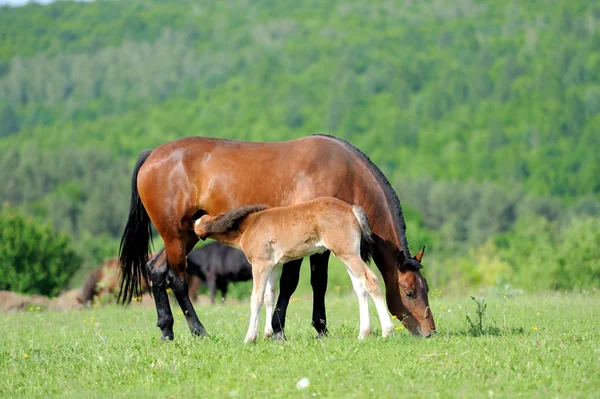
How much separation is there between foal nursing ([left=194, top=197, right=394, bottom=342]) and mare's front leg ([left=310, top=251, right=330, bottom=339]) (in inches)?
25.4

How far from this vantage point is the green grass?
26.7 feet

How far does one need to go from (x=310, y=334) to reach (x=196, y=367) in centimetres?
304

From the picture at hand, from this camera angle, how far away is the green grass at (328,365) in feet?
26.7

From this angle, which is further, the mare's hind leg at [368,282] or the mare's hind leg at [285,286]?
the mare's hind leg at [285,286]

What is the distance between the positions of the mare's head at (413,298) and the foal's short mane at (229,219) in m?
1.95

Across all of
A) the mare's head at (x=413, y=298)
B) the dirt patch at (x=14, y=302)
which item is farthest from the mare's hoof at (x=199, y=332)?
the dirt patch at (x=14, y=302)

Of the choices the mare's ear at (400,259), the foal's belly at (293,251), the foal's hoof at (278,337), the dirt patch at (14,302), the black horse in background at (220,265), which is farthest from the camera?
the black horse in background at (220,265)

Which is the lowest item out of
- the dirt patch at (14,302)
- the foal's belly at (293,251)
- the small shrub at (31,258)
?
the small shrub at (31,258)

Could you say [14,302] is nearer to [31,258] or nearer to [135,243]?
[135,243]

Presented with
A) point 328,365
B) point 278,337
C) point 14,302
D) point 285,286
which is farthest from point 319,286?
point 14,302

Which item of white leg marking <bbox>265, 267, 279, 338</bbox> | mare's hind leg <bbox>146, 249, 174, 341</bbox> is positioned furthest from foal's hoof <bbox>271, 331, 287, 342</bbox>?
mare's hind leg <bbox>146, 249, 174, 341</bbox>

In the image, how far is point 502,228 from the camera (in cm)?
13225

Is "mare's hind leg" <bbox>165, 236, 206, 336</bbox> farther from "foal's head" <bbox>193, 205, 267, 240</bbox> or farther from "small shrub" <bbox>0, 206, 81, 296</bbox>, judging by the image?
"small shrub" <bbox>0, 206, 81, 296</bbox>

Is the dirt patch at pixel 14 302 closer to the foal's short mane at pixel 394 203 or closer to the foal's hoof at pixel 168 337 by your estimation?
the foal's hoof at pixel 168 337
